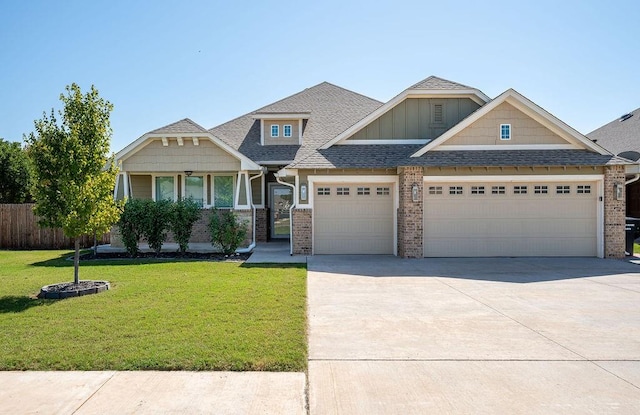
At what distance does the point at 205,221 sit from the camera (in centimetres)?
1731

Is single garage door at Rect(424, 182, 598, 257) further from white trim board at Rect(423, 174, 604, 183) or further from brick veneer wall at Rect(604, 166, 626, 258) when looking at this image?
brick veneer wall at Rect(604, 166, 626, 258)

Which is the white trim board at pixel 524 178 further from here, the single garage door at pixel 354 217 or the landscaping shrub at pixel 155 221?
the landscaping shrub at pixel 155 221

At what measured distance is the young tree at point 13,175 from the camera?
2214 cm

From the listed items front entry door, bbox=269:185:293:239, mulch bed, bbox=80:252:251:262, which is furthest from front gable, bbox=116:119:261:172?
front entry door, bbox=269:185:293:239

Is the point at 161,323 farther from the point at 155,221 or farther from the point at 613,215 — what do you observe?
the point at 613,215

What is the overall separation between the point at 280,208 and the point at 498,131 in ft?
31.9

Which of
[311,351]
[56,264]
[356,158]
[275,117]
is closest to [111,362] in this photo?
[311,351]

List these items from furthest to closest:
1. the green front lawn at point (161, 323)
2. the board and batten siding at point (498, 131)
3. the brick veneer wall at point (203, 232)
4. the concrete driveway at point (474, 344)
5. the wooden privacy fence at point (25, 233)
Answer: the wooden privacy fence at point (25, 233) → the brick veneer wall at point (203, 232) → the board and batten siding at point (498, 131) → the green front lawn at point (161, 323) → the concrete driveway at point (474, 344)

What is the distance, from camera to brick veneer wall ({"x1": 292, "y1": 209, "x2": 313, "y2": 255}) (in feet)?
46.1

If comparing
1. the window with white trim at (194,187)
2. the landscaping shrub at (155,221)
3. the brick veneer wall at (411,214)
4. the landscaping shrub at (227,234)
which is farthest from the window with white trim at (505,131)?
the window with white trim at (194,187)

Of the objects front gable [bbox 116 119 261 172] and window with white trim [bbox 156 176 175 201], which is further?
window with white trim [bbox 156 176 175 201]

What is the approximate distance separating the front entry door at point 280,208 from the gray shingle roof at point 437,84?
23.9 ft

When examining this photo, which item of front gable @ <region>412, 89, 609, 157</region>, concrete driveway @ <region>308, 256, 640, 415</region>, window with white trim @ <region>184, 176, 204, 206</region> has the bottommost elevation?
concrete driveway @ <region>308, 256, 640, 415</region>

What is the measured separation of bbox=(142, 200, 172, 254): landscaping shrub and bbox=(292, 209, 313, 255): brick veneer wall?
13.7 feet
